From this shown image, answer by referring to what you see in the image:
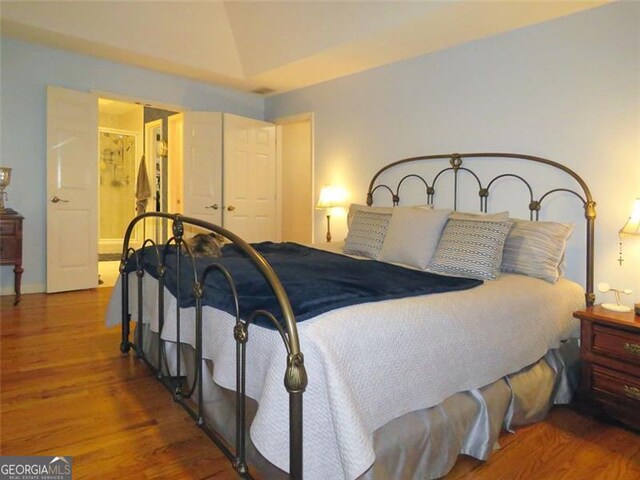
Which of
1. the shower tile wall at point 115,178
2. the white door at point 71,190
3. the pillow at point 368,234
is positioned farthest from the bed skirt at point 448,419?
the shower tile wall at point 115,178

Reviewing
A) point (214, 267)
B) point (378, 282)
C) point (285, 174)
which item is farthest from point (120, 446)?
point (285, 174)

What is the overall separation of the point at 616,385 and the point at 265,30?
12.9ft

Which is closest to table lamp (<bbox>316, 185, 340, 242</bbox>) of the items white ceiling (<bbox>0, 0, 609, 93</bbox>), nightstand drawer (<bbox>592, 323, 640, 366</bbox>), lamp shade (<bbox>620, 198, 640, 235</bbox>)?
white ceiling (<bbox>0, 0, 609, 93</bbox>)

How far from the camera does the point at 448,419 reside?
168 cm

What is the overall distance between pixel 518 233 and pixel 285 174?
4.29 meters

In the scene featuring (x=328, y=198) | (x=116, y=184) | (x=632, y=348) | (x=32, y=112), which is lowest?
(x=632, y=348)

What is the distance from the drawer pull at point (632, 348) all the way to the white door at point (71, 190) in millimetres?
4673

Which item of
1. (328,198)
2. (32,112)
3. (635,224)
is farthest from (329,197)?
(32,112)

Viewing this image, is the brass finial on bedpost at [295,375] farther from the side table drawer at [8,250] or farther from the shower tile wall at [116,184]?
the shower tile wall at [116,184]

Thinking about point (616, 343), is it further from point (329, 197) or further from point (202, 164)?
point (202, 164)

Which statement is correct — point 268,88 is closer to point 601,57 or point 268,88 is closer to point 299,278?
point 601,57

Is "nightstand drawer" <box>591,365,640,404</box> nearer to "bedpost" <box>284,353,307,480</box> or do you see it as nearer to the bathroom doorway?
"bedpost" <box>284,353,307,480</box>

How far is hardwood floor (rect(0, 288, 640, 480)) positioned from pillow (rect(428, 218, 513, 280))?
794mm

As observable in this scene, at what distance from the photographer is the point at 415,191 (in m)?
3.87
